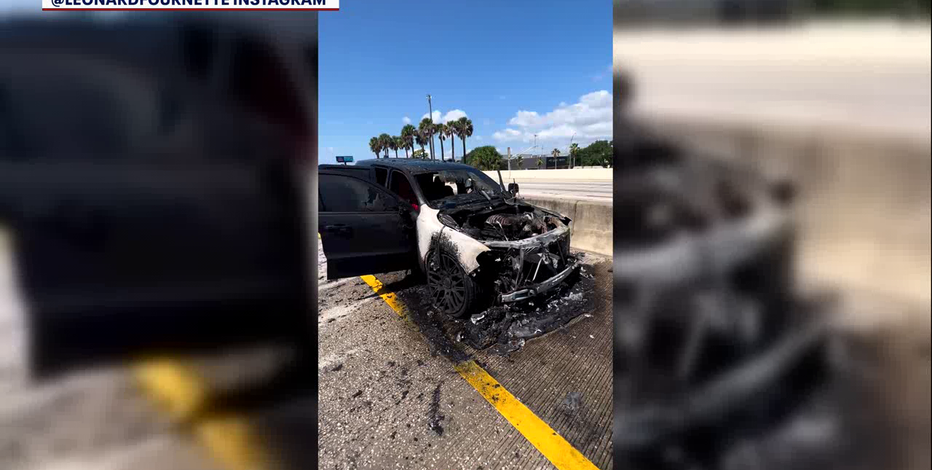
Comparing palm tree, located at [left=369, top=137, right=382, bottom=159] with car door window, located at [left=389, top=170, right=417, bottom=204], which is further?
palm tree, located at [left=369, top=137, right=382, bottom=159]

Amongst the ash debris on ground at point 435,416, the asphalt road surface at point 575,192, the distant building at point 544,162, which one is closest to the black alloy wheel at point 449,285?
the ash debris on ground at point 435,416

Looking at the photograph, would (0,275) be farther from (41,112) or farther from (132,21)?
(132,21)

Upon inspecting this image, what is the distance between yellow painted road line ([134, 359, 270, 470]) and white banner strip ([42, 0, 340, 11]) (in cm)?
79

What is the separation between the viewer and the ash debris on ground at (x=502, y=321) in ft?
10.4

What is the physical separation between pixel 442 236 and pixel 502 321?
3.18ft

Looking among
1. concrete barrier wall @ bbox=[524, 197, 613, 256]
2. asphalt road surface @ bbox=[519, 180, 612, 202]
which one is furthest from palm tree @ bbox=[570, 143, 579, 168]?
concrete barrier wall @ bbox=[524, 197, 613, 256]

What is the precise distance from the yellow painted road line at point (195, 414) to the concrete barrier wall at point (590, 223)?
5.16m

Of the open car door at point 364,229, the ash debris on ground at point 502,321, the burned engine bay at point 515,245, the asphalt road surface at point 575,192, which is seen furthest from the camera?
the asphalt road surface at point 575,192

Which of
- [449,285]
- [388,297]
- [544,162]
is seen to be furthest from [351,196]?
[544,162]

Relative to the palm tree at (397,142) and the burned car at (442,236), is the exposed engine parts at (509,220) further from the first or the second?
the palm tree at (397,142)

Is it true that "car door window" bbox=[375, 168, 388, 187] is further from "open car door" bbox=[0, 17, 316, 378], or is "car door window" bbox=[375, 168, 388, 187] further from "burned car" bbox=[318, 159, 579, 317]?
"open car door" bbox=[0, 17, 316, 378]

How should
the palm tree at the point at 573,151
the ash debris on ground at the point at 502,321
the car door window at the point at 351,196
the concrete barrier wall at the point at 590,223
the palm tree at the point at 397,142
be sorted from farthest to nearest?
1. the palm tree at the point at 573,151
2. the palm tree at the point at 397,142
3. the concrete barrier wall at the point at 590,223
4. the car door window at the point at 351,196
5. the ash debris on ground at the point at 502,321

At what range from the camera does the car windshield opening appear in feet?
14.4

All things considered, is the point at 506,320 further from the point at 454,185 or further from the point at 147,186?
the point at 147,186
